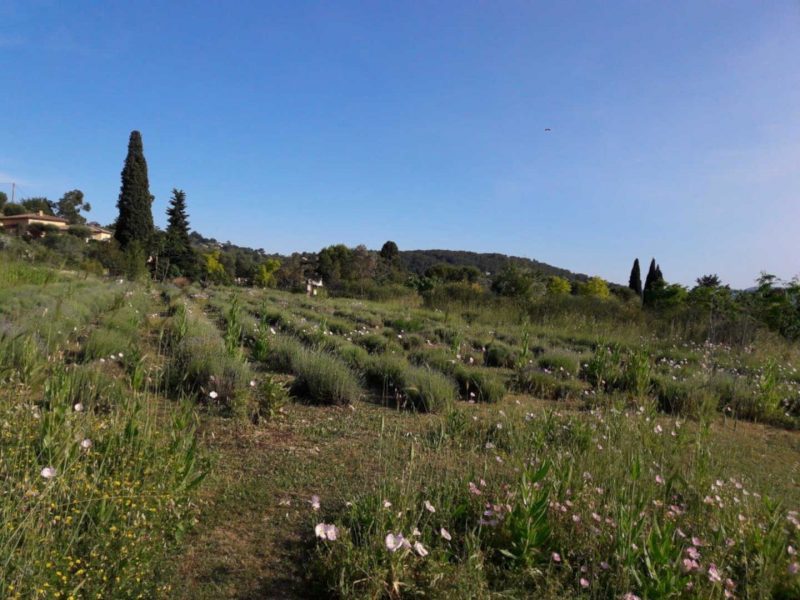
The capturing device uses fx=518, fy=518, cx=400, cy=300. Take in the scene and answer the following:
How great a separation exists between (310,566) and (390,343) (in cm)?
502

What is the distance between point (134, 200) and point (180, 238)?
3523 millimetres

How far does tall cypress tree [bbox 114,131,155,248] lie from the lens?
105 ft

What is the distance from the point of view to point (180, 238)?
32906 millimetres

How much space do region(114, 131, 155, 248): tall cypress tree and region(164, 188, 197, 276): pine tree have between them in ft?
5.40

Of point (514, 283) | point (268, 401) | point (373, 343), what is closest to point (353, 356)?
point (373, 343)

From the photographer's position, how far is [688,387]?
573cm

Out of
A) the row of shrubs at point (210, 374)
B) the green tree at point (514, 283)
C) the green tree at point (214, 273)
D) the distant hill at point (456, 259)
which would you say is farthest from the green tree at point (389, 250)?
the row of shrubs at point (210, 374)

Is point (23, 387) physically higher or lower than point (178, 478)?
higher

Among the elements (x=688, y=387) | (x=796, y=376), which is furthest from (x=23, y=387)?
(x=796, y=376)

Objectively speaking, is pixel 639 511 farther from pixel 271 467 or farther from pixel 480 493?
pixel 271 467

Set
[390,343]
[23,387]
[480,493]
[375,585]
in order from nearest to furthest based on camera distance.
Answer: [375,585], [480,493], [23,387], [390,343]

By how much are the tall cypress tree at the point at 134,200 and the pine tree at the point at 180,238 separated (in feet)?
5.40

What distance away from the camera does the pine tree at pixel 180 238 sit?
94.9ft

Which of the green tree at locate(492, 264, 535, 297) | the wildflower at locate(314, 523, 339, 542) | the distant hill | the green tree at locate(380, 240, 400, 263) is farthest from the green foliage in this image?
the wildflower at locate(314, 523, 339, 542)
